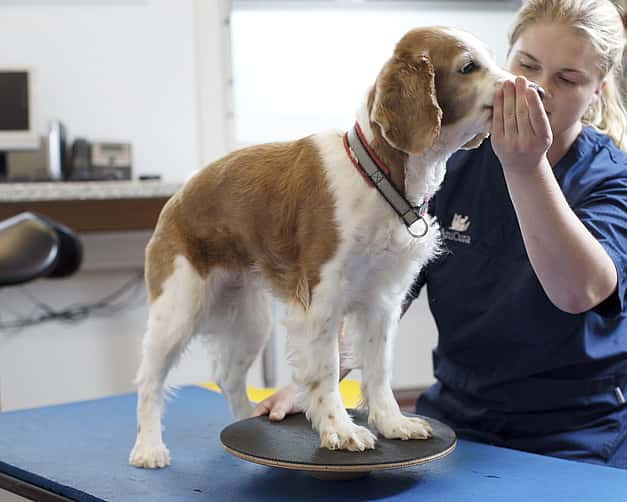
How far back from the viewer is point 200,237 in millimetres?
1492

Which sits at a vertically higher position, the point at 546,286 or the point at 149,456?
the point at 546,286

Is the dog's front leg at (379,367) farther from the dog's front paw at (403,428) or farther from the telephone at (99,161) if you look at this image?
the telephone at (99,161)

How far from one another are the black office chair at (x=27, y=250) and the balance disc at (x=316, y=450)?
0.37m

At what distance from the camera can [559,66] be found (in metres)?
1.52

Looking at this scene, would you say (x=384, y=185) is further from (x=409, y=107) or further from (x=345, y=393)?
(x=345, y=393)

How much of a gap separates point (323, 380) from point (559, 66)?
65cm

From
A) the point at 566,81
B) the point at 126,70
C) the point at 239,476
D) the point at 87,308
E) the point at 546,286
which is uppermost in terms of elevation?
the point at 126,70

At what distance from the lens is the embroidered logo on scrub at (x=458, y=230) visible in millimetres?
1688

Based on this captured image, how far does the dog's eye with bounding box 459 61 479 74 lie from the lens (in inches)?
49.8

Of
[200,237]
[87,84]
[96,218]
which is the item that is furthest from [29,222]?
[87,84]

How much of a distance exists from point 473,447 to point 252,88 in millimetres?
2536

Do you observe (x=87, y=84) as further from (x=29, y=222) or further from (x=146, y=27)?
(x=29, y=222)

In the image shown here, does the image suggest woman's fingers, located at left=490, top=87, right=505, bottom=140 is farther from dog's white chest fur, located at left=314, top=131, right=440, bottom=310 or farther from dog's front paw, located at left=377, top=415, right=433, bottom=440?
dog's front paw, located at left=377, top=415, right=433, bottom=440

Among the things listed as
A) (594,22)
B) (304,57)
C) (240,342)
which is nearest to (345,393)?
(240,342)
